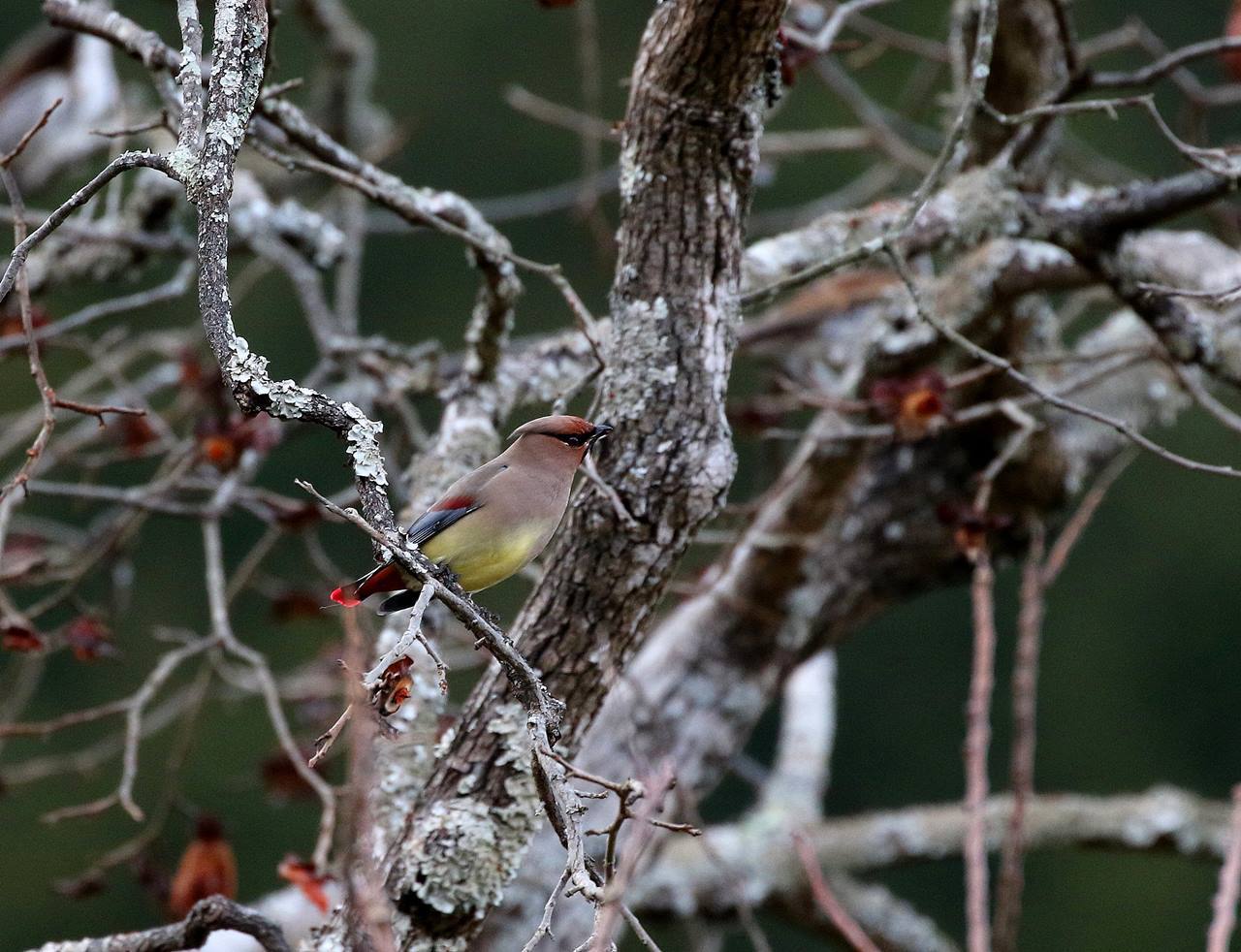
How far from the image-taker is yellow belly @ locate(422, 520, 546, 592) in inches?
104

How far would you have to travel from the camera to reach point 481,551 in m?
2.66

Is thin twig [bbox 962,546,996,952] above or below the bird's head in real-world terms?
below

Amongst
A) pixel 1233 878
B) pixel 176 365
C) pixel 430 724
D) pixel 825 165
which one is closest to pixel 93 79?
pixel 176 365

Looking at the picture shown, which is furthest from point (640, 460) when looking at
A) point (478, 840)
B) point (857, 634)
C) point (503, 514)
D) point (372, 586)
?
point (857, 634)

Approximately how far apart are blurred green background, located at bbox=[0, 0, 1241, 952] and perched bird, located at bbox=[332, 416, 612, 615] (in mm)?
9167

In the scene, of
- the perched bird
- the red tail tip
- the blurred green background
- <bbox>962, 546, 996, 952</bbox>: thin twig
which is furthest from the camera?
the blurred green background

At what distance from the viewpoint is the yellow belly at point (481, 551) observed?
264cm

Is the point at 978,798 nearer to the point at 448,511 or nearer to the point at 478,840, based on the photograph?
the point at 478,840

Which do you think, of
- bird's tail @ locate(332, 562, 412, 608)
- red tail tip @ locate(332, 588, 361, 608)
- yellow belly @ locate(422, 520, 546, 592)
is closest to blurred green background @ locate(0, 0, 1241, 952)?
yellow belly @ locate(422, 520, 546, 592)

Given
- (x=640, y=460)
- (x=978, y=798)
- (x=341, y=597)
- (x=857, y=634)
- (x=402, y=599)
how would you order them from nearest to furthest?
(x=978, y=798) < (x=341, y=597) < (x=640, y=460) < (x=402, y=599) < (x=857, y=634)

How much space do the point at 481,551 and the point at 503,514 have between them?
0.09 meters

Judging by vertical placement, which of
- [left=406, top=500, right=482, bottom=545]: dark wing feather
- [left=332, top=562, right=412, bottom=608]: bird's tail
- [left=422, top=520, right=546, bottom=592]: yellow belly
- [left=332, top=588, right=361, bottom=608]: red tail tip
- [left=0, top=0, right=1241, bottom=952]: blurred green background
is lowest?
[left=332, top=588, right=361, bottom=608]: red tail tip

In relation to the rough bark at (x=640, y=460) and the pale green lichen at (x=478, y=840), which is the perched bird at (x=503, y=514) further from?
the pale green lichen at (x=478, y=840)

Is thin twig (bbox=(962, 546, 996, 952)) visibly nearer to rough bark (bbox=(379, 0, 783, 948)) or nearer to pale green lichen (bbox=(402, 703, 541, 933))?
rough bark (bbox=(379, 0, 783, 948))
